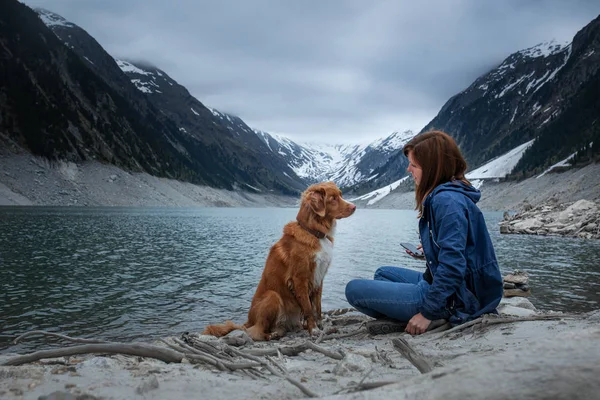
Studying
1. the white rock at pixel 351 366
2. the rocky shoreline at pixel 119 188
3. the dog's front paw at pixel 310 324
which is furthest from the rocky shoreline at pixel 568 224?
the white rock at pixel 351 366

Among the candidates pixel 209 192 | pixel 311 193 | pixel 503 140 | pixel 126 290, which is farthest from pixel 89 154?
pixel 503 140

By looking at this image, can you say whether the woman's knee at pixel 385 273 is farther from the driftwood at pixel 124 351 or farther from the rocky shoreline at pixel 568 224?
the rocky shoreline at pixel 568 224

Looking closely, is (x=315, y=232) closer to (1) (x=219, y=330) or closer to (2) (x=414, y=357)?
(1) (x=219, y=330)

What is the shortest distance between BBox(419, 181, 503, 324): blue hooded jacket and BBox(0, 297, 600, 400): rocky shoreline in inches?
9.1

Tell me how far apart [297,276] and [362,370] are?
9.24ft

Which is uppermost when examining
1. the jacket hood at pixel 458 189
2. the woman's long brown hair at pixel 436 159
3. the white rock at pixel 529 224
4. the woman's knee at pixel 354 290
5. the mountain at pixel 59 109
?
the mountain at pixel 59 109

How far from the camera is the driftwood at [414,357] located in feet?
8.98

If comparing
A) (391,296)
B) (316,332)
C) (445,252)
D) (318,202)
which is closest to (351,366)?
(445,252)

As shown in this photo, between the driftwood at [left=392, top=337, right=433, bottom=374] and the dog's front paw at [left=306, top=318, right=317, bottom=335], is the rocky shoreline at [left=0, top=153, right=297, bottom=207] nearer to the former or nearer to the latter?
the dog's front paw at [left=306, top=318, right=317, bottom=335]

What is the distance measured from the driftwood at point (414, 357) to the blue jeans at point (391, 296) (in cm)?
120

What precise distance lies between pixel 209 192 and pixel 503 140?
5539 inches

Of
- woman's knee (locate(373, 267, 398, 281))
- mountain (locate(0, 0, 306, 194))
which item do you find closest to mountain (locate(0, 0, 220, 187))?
mountain (locate(0, 0, 306, 194))

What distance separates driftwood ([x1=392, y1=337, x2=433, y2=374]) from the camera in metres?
2.74

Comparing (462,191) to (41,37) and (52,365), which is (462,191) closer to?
(52,365)
